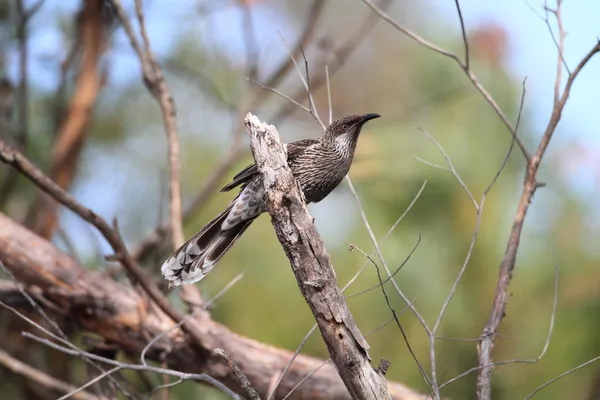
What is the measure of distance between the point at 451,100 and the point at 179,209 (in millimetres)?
2060

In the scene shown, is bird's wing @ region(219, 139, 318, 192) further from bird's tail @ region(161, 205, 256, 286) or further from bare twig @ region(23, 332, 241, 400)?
bare twig @ region(23, 332, 241, 400)

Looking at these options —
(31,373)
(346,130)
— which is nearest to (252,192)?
(346,130)

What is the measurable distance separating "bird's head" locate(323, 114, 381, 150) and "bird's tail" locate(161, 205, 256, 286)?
1.81ft

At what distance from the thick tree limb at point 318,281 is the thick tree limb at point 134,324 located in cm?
137

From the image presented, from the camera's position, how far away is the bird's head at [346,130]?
10.9ft

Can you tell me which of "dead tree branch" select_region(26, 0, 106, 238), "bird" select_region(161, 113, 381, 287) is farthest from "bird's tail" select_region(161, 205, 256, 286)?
"dead tree branch" select_region(26, 0, 106, 238)

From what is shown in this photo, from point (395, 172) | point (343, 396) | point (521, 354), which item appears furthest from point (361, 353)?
→ point (395, 172)

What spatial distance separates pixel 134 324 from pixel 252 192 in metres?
0.95

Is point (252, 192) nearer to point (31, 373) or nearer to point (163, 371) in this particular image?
point (163, 371)

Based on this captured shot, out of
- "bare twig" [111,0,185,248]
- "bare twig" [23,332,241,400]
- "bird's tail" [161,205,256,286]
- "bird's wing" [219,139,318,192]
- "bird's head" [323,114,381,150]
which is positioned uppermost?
"bare twig" [111,0,185,248]

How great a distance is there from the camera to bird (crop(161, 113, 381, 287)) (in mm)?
2998

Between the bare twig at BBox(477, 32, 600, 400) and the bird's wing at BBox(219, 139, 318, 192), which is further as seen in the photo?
the bird's wing at BBox(219, 139, 318, 192)

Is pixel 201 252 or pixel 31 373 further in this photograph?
pixel 31 373

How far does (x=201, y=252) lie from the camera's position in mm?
3049
